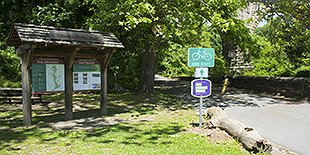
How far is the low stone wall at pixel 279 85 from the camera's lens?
612 inches

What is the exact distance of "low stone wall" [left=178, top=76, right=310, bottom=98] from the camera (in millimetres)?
15555

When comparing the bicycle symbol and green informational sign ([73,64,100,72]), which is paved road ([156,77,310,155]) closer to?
the bicycle symbol

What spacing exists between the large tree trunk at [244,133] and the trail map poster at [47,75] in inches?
188

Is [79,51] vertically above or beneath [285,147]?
above

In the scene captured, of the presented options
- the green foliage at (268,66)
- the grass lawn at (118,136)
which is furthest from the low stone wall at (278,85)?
the grass lawn at (118,136)

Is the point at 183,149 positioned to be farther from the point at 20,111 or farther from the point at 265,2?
the point at 265,2

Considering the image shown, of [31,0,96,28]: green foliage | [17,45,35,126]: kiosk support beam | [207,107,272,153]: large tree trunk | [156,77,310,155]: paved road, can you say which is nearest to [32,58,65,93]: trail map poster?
[17,45,35,126]: kiosk support beam

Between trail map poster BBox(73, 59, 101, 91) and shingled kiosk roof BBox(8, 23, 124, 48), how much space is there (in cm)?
91

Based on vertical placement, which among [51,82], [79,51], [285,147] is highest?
[79,51]

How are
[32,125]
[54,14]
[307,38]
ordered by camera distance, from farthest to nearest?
[54,14], [307,38], [32,125]

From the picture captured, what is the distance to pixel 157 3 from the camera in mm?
12875

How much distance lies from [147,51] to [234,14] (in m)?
4.85

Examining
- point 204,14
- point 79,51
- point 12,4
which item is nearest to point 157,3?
point 204,14

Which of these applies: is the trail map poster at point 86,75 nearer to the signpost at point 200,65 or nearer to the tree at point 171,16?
the tree at point 171,16
